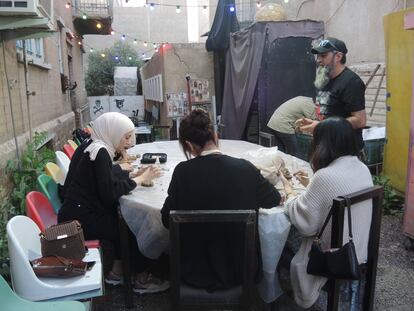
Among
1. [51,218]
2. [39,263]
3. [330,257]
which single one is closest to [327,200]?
[330,257]

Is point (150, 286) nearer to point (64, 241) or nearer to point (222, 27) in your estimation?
point (64, 241)

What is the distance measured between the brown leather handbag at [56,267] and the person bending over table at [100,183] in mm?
628

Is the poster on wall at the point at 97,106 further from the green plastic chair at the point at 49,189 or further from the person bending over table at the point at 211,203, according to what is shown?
the person bending over table at the point at 211,203

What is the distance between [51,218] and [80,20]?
11.6m

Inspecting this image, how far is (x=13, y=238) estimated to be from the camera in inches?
74.2

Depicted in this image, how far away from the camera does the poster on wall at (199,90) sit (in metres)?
8.19

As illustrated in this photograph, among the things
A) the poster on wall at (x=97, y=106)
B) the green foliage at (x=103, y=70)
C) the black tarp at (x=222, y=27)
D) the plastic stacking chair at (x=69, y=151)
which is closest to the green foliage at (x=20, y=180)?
the plastic stacking chair at (x=69, y=151)

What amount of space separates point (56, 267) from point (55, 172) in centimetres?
185

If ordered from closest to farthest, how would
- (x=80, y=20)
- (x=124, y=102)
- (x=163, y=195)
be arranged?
(x=163, y=195)
(x=80, y=20)
(x=124, y=102)

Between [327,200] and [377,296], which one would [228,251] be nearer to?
[327,200]

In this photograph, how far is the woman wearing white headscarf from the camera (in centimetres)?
259

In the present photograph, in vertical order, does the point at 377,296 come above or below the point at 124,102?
below

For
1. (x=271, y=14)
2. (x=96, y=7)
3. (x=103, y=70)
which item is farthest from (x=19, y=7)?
(x=103, y=70)

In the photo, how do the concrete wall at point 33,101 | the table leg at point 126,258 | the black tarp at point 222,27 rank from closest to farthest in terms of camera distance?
the table leg at point 126,258 < the concrete wall at point 33,101 < the black tarp at point 222,27
